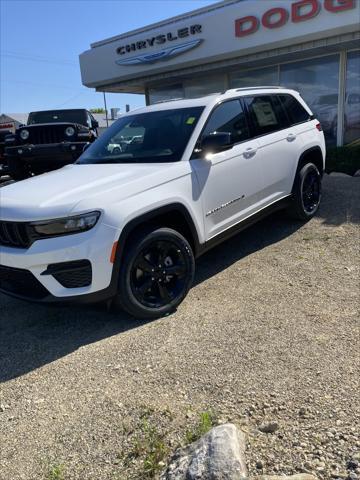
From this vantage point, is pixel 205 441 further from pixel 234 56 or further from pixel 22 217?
pixel 234 56

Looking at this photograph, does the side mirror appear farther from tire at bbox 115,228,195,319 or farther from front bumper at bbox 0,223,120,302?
front bumper at bbox 0,223,120,302

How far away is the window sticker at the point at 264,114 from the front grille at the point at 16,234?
3.02 metres

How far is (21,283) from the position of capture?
3.50 m

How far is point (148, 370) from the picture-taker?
305cm

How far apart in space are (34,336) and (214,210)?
200 centimetres

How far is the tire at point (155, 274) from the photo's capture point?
350cm

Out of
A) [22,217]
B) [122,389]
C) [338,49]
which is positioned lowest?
[122,389]

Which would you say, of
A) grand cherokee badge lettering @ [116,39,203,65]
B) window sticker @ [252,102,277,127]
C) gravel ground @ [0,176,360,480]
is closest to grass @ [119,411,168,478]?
gravel ground @ [0,176,360,480]

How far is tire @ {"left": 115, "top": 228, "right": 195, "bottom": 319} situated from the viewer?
3.50 metres

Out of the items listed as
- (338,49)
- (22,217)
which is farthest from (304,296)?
(338,49)

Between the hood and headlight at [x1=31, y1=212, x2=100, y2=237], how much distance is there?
1.9 inches

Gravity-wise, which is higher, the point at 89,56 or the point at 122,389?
the point at 89,56

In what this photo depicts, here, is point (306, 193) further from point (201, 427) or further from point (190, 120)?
point (201, 427)

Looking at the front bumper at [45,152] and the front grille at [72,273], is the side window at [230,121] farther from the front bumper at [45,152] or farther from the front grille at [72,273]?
the front bumper at [45,152]
